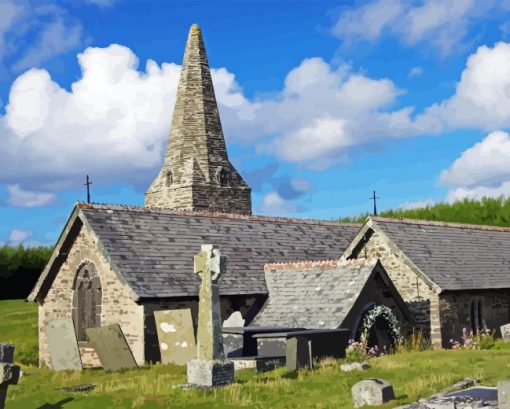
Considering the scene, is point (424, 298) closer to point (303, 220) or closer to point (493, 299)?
point (493, 299)

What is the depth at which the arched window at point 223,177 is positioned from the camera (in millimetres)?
39812

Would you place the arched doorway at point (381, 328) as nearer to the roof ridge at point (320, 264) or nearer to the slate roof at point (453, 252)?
the roof ridge at point (320, 264)

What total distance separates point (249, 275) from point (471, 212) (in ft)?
70.8

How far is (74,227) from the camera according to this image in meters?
26.5

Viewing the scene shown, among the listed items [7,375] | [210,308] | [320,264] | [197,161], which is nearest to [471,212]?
[197,161]

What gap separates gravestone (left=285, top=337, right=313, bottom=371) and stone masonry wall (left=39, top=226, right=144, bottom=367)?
6082 mm

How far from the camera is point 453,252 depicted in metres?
30.7

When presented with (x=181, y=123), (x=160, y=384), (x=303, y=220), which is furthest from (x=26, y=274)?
(x=160, y=384)

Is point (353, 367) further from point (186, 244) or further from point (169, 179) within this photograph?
point (169, 179)

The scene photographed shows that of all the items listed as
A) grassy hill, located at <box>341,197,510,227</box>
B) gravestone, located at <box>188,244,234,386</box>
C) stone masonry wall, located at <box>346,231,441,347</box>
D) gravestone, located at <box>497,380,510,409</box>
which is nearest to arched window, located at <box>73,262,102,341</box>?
gravestone, located at <box>188,244,234,386</box>

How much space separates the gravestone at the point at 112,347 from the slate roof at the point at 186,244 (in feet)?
4.81

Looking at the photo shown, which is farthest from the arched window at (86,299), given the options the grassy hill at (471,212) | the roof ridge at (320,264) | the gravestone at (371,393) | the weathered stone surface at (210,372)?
the grassy hill at (471,212)

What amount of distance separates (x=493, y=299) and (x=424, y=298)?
400 cm

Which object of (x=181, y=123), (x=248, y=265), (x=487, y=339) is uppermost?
(x=181, y=123)
